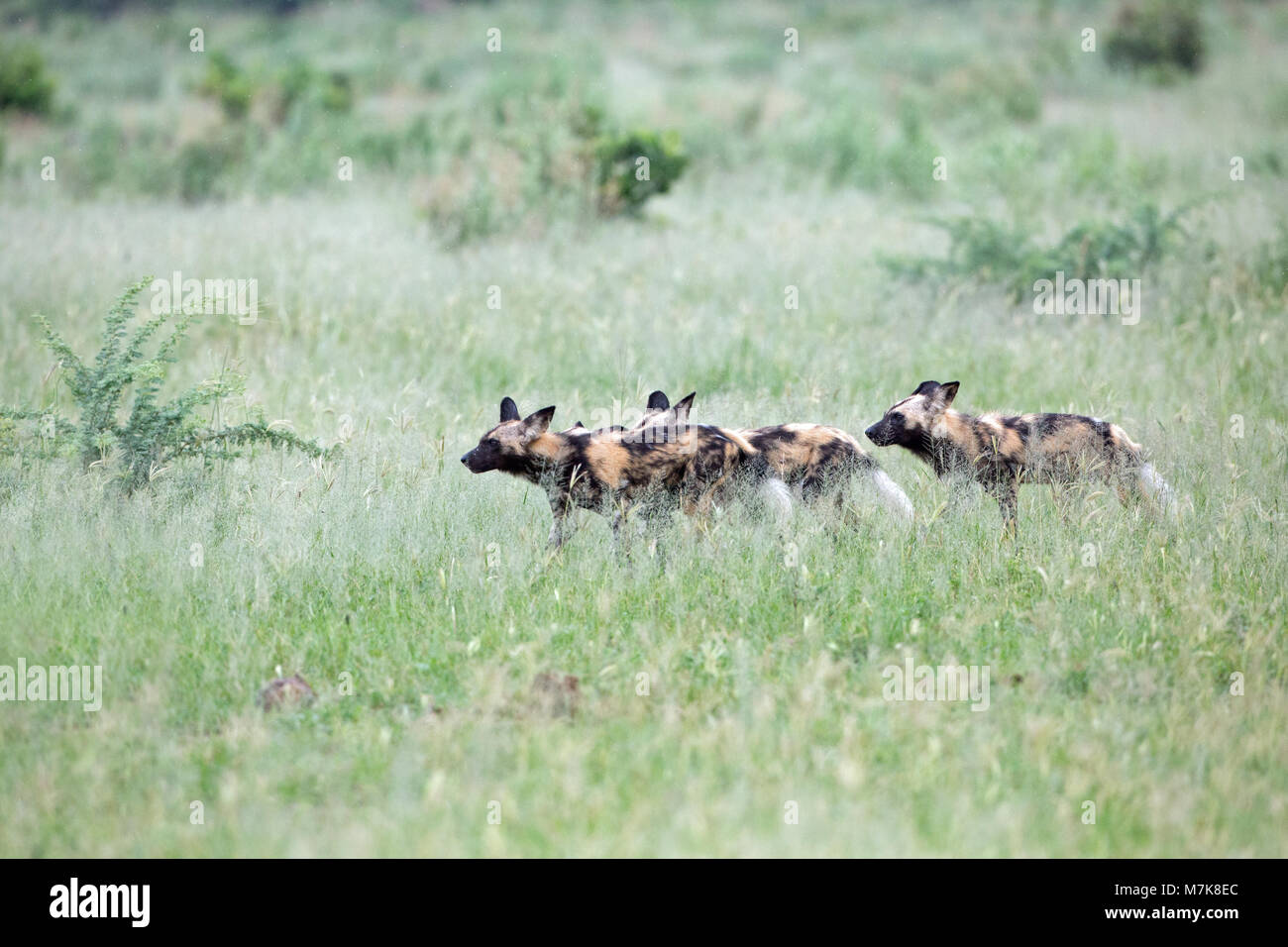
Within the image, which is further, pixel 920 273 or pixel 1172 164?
pixel 1172 164

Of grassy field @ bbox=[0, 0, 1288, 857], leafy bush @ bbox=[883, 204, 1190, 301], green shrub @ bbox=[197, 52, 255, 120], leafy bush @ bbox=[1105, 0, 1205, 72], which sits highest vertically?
leafy bush @ bbox=[1105, 0, 1205, 72]

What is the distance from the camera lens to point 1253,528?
7.23m

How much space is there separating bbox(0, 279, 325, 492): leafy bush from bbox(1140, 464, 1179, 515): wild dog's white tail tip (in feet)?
17.0

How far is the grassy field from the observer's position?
4.79m

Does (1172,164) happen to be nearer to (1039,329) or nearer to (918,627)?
(1039,329)

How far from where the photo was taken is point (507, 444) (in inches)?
292

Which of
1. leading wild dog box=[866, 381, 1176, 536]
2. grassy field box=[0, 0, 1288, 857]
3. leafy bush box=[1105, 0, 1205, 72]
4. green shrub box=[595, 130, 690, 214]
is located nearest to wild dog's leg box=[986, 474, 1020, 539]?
leading wild dog box=[866, 381, 1176, 536]

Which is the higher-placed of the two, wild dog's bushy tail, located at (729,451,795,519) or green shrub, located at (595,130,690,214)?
green shrub, located at (595,130,690,214)

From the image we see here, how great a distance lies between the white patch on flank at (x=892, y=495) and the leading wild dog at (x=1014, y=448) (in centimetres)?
32

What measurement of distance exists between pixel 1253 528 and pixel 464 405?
19.1 feet

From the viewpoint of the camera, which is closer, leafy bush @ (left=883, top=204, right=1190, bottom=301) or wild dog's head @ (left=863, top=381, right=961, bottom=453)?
wild dog's head @ (left=863, top=381, right=961, bottom=453)

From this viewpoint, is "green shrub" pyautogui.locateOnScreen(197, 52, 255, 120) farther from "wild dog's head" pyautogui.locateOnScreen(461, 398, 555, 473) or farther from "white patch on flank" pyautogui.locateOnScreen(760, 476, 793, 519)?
"white patch on flank" pyautogui.locateOnScreen(760, 476, 793, 519)

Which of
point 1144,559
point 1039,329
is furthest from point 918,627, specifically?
point 1039,329

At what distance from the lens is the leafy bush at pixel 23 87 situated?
85.4 ft
